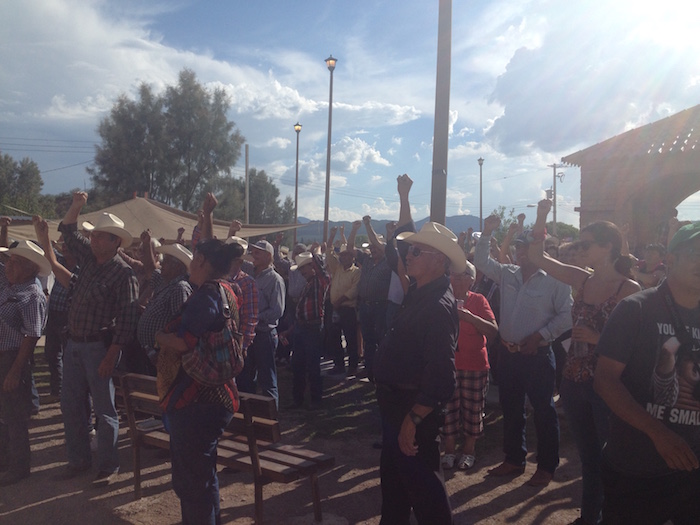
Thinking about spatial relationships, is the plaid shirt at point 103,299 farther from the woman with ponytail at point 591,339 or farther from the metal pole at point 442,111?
the woman with ponytail at point 591,339

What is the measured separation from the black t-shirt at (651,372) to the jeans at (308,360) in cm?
517

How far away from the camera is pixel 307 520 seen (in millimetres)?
4141

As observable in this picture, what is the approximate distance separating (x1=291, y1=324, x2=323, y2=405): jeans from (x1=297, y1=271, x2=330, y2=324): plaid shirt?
0.12m

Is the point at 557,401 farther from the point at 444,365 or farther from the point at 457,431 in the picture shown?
the point at 444,365

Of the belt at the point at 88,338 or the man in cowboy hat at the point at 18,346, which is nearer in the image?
the belt at the point at 88,338

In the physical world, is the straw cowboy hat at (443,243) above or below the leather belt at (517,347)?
above

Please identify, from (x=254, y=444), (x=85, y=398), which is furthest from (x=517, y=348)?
(x=85, y=398)

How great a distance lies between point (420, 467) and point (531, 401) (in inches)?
85.3

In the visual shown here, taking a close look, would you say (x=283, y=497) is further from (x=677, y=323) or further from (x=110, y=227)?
(x=677, y=323)

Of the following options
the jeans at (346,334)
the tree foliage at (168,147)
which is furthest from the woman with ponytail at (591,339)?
the tree foliage at (168,147)

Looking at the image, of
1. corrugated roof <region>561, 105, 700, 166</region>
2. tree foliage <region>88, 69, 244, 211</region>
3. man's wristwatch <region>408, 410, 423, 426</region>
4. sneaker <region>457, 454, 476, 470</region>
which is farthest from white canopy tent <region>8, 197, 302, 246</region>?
tree foliage <region>88, 69, 244, 211</region>

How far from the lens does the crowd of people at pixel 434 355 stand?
2.43 metres

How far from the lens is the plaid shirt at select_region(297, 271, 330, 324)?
736cm

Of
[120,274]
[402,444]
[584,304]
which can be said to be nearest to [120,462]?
[120,274]
